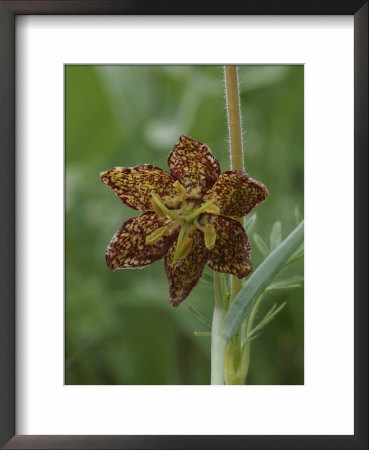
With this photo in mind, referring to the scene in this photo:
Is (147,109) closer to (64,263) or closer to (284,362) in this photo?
(64,263)

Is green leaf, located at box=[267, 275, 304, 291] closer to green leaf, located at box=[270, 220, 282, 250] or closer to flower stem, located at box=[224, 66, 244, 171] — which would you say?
green leaf, located at box=[270, 220, 282, 250]

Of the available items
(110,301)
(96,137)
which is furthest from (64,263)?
(96,137)

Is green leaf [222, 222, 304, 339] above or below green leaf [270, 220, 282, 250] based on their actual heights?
below

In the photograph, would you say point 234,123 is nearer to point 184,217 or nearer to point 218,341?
point 184,217

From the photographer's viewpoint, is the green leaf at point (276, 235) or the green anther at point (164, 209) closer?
the green anther at point (164, 209)

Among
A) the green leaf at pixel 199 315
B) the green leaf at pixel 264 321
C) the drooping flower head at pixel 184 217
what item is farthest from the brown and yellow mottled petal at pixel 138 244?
the green leaf at pixel 264 321

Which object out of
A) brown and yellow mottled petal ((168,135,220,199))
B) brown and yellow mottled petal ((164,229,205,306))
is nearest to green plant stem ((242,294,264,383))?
brown and yellow mottled petal ((164,229,205,306))

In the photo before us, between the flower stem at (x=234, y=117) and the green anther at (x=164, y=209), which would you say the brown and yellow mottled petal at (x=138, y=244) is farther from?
the flower stem at (x=234, y=117)
